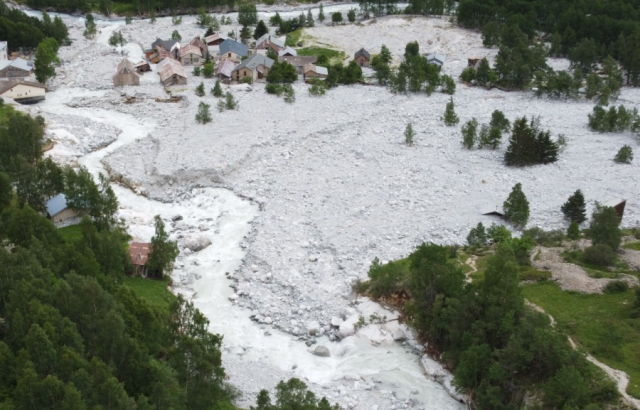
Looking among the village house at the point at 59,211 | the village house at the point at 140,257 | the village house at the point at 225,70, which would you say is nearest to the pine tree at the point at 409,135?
the village house at the point at 225,70

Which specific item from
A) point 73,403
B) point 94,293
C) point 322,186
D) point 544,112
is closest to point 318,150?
point 322,186

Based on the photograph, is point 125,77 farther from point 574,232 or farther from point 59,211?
point 574,232

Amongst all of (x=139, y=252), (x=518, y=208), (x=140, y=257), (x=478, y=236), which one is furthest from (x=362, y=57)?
(x=140, y=257)

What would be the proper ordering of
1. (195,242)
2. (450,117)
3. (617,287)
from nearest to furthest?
(617,287) → (195,242) → (450,117)

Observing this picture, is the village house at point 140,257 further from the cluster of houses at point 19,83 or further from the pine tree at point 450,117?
the cluster of houses at point 19,83

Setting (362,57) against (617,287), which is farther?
(362,57)

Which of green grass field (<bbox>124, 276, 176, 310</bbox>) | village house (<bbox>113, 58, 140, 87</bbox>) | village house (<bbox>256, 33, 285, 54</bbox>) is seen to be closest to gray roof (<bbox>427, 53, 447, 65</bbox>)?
village house (<bbox>256, 33, 285, 54</bbox>)
